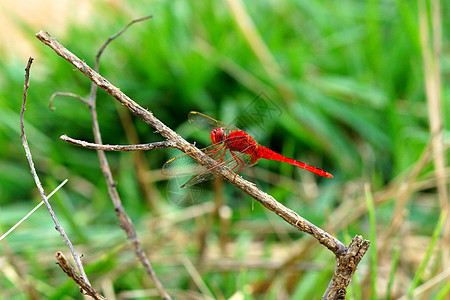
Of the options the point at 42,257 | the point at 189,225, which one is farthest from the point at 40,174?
the point at 189,225

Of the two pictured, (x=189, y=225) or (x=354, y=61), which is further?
(x=354, y=61)

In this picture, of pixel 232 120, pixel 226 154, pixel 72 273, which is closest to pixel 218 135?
pixel 226 154

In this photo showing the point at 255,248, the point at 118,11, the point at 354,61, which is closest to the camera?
the point at 255,248

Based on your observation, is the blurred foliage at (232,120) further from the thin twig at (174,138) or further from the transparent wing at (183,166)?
the thin twig at (174,138)

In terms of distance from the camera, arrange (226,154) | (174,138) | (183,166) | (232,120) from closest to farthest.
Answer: (174,138), (183,166), (226,154), (232,120)

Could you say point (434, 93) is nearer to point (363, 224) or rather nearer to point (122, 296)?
point (363, 224)

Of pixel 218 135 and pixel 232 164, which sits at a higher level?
pixel 218 135

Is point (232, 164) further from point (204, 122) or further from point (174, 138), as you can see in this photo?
point (174, 138)

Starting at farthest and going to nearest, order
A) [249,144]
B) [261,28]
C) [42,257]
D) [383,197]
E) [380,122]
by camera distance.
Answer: [261,28] → [380,122] → [42,257] → [383,197] → [249,144]
